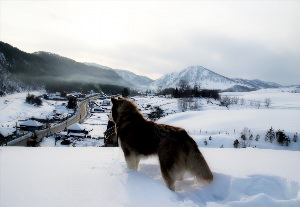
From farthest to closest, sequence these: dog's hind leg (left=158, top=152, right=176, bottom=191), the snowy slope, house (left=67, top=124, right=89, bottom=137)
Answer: house (left=67, top=124, right=89, bottom=137) → dog's hind leg (left=158, top=152, right=176, bottom=191) → the snowy slope

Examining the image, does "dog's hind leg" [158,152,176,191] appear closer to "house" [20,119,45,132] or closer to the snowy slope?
the snowy slope

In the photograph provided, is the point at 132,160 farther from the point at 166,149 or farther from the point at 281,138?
the point at 281,138

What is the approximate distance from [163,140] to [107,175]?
1347 mm

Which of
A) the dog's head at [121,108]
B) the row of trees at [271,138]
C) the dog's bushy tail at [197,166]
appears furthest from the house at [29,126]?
the dog's bushy tail at [197,166]

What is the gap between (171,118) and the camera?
A: 254 ft

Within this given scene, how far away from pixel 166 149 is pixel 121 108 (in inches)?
66.5

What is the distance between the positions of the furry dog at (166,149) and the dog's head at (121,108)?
0.22 m

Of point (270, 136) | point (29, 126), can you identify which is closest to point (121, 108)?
point (270, 136)

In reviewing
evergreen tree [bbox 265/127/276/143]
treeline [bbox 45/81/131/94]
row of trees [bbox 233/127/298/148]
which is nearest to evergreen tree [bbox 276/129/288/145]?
row of trees [bbox 233/127/298/148]

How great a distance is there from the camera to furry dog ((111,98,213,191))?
5645 millimetres

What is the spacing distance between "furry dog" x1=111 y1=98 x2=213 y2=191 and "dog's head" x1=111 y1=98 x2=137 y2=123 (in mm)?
218

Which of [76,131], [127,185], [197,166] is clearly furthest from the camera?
[76,131]

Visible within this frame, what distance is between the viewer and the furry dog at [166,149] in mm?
5645

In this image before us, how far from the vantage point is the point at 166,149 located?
18.6ft
